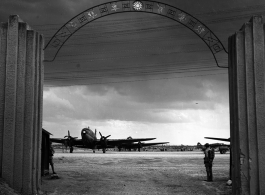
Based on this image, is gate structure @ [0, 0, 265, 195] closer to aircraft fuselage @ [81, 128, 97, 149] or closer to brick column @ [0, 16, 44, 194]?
brick column @ [0, 16, 44, 194]

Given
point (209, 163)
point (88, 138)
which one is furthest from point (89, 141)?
point (209, 163)

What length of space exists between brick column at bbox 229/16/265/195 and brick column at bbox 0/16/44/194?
283 inches

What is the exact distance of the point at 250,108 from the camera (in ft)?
33.8

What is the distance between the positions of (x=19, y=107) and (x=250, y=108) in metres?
8.01

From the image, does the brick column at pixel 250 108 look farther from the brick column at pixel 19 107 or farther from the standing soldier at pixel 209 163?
the brick column at pixel 19 107

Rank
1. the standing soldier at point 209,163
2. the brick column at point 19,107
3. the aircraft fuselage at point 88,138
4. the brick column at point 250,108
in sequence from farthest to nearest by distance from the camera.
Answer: the aircraft fuselage at point 88,138 < the standing soldier at point 209,163 < the brick column at point 19,107 < the brick column at point 250,108

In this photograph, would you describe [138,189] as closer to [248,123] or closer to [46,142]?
[248,123]

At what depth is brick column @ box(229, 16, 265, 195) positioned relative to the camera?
10109mm

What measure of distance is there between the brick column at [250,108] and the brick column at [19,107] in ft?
23.6

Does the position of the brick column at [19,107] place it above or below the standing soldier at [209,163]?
above

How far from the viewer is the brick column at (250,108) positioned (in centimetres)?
1011

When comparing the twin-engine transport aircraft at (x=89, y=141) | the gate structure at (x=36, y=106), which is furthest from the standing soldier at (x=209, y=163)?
the twin-engine transport aircraft at (x=89, y=141)

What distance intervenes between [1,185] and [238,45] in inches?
364

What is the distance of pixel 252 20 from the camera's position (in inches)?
410
